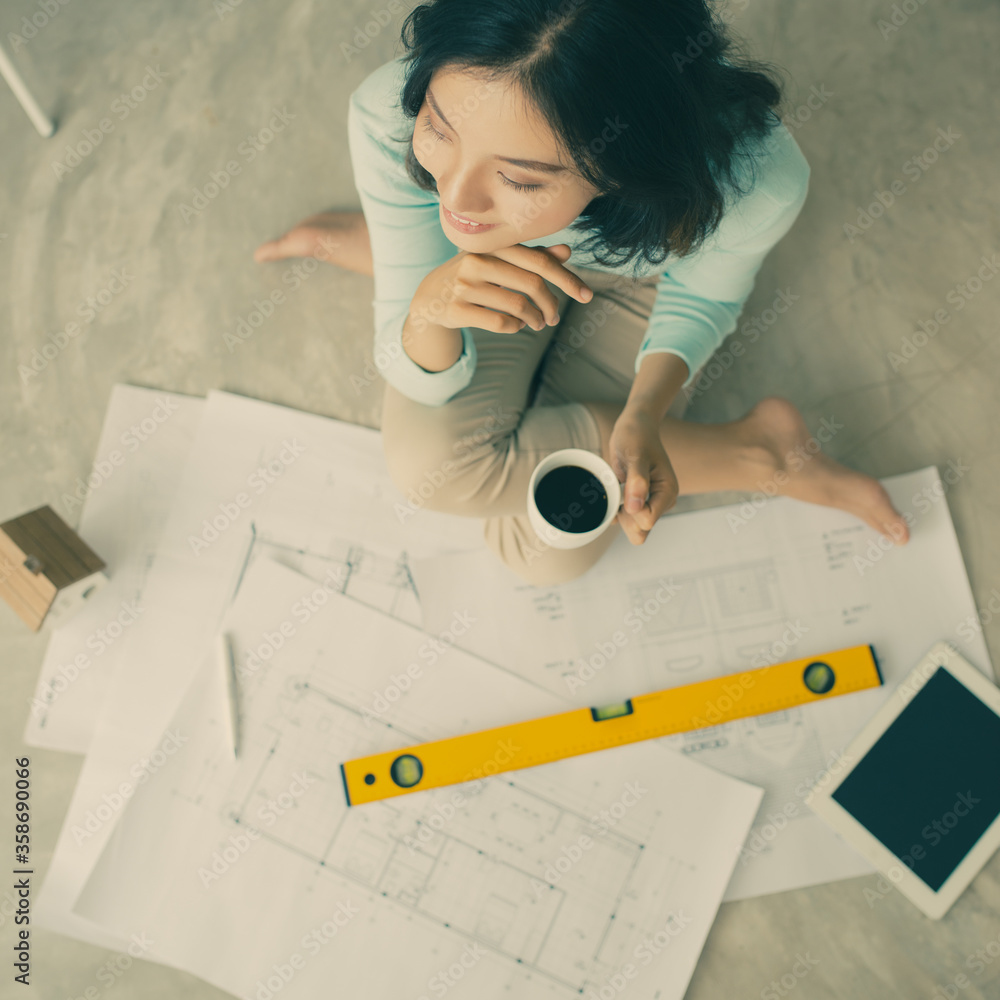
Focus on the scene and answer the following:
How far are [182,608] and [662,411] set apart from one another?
723 mm

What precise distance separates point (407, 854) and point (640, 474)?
1.96ft

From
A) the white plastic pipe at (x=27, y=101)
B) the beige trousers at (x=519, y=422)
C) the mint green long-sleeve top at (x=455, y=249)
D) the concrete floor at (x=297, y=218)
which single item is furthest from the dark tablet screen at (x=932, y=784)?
the white plastic pipe at (x=27, y=101)

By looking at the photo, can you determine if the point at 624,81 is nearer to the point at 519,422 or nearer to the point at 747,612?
the point at 519,422

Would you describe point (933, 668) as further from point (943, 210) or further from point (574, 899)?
point (943, 210)

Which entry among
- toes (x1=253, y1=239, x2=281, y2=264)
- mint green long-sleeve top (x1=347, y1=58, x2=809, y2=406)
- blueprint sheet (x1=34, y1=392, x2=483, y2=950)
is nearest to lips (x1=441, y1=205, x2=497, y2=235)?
mint green long-sleeve top (x1=347, y1=58, x2=809, y2=406)

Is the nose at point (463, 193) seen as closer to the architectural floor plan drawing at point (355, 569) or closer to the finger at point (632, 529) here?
the finger at point (632, 529)

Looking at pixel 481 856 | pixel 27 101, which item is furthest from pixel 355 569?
pixel 27 101

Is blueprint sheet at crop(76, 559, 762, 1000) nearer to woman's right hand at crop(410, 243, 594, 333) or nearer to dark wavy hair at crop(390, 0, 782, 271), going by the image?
woman's right hand at crop(410, 243, 594, 333)

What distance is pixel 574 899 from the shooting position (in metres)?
1.02

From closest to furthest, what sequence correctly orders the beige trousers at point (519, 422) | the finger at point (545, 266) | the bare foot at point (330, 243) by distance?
1. the finger at point (545, 266)
2. the beige trousers at point (519, 422)
3. the bare foot at point (330, 243)

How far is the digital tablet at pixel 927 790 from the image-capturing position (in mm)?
1021

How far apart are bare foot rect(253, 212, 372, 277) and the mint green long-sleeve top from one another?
27cm

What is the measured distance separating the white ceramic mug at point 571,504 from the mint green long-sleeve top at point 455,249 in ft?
0.59

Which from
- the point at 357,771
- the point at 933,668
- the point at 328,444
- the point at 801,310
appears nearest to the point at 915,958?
the point at 933,668
